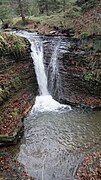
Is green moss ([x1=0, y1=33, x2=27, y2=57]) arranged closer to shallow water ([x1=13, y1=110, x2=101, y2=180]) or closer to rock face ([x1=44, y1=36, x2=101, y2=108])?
rock face ([x1=44, y1=36, x2=101, y2=108])

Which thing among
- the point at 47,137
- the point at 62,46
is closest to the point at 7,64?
the point at 62,46

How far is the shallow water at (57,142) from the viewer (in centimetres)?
844

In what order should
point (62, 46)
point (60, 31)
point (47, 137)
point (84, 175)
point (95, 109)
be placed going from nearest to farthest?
point (84, 175) → point (47, 137) → point (95, 109) → point (62, 46) → point (60, 31)

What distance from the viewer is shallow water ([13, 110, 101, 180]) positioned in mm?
8438

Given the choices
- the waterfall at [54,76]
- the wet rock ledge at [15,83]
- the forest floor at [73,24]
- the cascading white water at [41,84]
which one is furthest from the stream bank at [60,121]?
the forest floor at [73,24]

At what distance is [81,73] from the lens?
13.8 metres

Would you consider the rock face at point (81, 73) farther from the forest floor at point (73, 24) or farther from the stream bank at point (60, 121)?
the forest floor at point (73, 24)

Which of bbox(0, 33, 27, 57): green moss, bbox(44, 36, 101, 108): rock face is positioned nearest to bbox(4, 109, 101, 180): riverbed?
bbox(44, 36, 101, 108): rock face

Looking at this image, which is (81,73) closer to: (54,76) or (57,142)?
(54,76)

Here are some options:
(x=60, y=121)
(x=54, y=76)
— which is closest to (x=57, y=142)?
(x=60, y=121)

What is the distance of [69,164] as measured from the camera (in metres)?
8.58

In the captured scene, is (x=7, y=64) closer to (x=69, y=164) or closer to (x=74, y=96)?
(x=74, y=96)

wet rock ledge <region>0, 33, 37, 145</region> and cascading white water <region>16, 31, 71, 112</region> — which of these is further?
cascading white water <region>16, 31, 71, 112</region>

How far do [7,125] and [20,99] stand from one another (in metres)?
2.63
